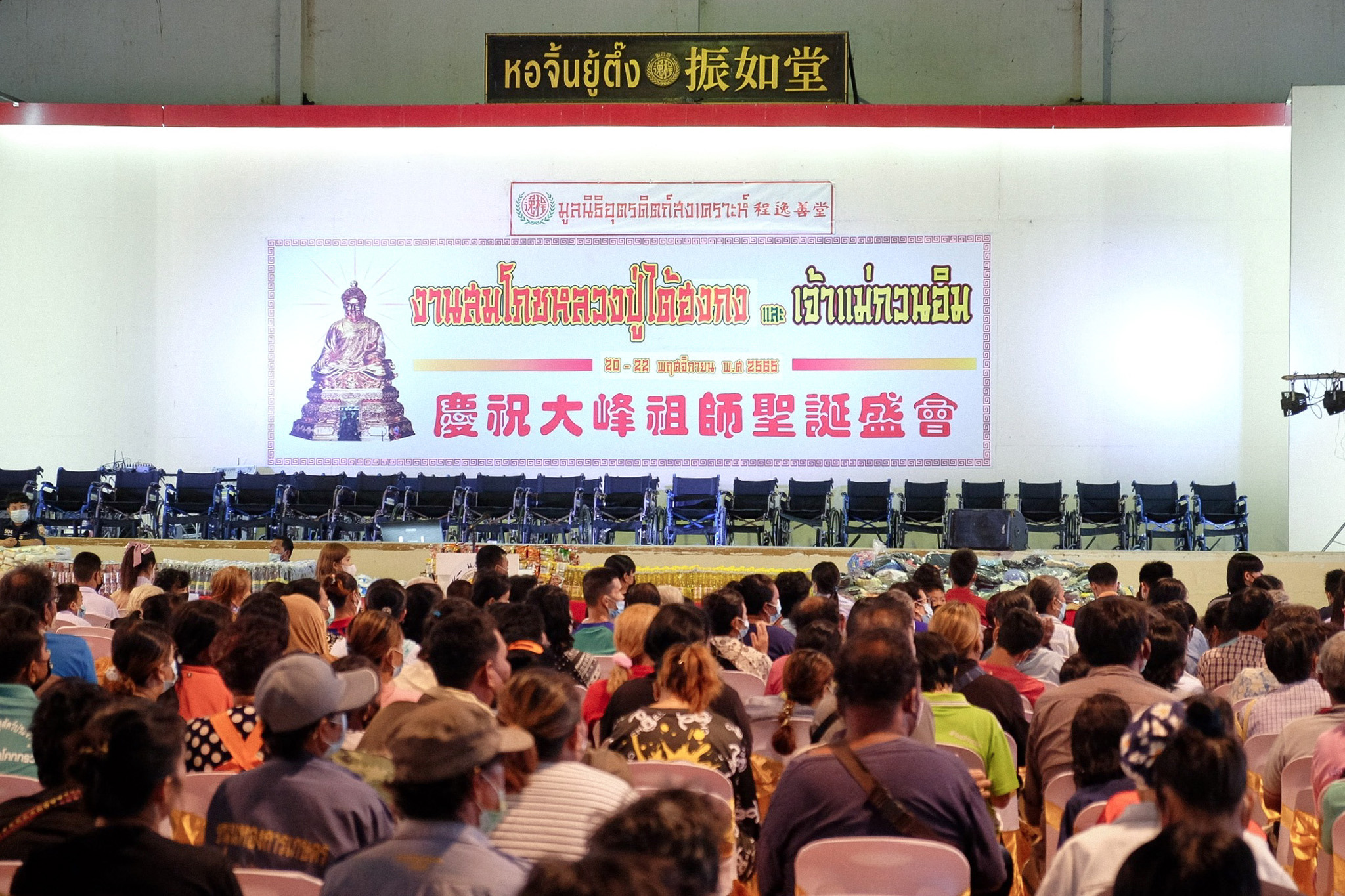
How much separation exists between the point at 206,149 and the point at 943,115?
23.4ft

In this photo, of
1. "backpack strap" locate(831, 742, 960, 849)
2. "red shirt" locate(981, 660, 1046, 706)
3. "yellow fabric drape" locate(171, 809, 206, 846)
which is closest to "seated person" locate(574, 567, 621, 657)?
"red shirt" locate(981, 660, 1046, 706)

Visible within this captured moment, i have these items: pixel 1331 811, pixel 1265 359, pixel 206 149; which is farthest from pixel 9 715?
pixel 1265 359

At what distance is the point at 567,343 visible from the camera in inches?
496

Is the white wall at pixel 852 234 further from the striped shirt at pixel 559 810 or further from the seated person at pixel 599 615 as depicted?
the striped shirt at pixel 559 810

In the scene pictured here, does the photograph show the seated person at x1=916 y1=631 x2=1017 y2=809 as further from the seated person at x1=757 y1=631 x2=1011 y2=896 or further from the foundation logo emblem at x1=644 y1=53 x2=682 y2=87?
the foundation logo emblem at x1=644 y1=53 x2=682 y2=87

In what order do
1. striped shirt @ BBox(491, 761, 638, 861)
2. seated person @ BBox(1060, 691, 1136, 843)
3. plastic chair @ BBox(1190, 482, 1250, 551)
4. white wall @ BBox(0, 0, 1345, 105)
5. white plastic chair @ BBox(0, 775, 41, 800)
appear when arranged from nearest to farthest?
striped shirt @ BBox(491, 761, 638, 861) < seated person @ BBox(1060, 691, 1136, 843) < white plastic chair @ BBox(0, 775, 41, 800) < plastic chair @ BBox(1190, 482, 1250, 551) < white wall @ BBox(0, 0, 1345, 105)

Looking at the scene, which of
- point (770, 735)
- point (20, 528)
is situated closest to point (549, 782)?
point (770, 735)

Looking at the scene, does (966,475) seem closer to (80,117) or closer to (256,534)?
(256,534)

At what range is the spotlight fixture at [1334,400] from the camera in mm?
10383

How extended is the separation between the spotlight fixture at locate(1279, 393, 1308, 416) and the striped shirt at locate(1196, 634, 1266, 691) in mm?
6816

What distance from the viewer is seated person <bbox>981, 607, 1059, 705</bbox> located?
154 inches

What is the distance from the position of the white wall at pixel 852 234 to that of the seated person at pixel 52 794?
1041 cm

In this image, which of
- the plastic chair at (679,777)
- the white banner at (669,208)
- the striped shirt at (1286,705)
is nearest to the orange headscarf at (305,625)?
the plastic chair at (679,777)

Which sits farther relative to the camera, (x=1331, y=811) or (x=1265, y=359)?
(x=1265, y=359)
